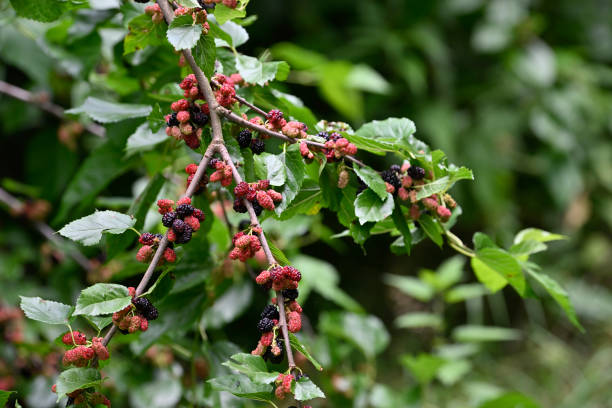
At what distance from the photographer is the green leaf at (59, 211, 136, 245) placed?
435 mm

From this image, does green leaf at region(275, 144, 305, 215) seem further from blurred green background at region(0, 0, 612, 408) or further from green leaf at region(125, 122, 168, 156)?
blurred green background at region(0, 0, 612, 408)

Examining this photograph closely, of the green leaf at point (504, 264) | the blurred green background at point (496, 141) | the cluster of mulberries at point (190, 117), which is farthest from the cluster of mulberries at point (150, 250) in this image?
the blurred green background at point (496, 141)

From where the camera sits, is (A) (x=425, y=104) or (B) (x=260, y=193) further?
(A) (x=425, y=104)

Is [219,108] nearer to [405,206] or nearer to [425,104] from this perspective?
[405,206]

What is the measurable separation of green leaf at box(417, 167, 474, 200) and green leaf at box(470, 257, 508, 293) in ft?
0.45

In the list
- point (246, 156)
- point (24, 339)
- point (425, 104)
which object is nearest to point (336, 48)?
point (425, 104)

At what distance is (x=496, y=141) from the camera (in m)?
2.34

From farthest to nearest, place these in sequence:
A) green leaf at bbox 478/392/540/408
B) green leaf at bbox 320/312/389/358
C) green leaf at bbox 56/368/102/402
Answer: green leaf at bbox 320/312/389/358, green leaf at bbox 478/392/540/408, green leaf at bbox 56/368/102/402

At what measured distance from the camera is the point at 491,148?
7.60 ft

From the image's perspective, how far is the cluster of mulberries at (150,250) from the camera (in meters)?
0.43

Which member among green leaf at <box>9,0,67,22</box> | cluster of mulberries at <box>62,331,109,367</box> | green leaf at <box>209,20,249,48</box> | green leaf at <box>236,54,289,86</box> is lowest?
cluster of mulberries at <box>62,331,109,367</box>

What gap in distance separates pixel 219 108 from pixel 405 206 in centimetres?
23

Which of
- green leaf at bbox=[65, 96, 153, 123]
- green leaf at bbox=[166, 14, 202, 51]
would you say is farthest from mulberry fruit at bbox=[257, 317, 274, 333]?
green leaf at bbox=[65, 96, 153, 123]

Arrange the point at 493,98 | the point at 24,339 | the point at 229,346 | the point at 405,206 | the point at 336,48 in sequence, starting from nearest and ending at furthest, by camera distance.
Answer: the point at 405,206, the point at 229,346, the point at 24,339, the point at 336,48, the point at 493,98
